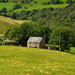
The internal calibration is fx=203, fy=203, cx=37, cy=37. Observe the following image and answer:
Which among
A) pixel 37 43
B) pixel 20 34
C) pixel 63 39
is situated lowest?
pixel 37 43

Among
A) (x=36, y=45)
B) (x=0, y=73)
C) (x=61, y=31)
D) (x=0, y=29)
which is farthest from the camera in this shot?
(x=0, y=29)

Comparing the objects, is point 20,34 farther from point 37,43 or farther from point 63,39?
point 63,39

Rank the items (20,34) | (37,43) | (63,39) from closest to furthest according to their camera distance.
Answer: (37,43)
(63,39)
(20,34)

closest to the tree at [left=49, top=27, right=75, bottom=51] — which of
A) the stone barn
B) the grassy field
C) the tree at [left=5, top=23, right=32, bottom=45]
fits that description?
the stone barn

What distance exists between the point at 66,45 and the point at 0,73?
80.4 metres

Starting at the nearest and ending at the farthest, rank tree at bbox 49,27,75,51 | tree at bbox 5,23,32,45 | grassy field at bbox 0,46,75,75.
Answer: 1. grassy field at bbox 0,46,75,75
2. tree at bbox 49,27,75,51
3. tree at bbox 5,23,32,45

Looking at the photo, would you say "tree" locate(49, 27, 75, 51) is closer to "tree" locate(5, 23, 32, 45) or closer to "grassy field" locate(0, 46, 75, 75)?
"tree" locate(5, 23, 32, 45)

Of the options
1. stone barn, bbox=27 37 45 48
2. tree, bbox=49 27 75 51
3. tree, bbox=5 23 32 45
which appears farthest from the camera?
tree, bbox=5 23 32 45

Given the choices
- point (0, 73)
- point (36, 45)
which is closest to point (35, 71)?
point (0, 73)

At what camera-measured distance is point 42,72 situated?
34.3m

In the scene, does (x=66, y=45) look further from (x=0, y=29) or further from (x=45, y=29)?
(x=0, y=29)

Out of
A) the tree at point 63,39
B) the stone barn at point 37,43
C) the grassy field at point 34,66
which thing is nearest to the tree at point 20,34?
the stone barn at point 37,43

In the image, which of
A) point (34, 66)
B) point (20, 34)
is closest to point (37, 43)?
point (20, 34)

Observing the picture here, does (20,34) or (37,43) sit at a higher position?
(20,34)
